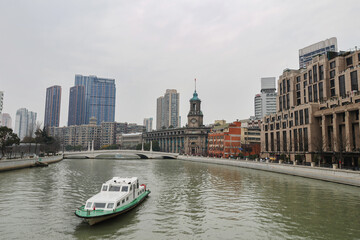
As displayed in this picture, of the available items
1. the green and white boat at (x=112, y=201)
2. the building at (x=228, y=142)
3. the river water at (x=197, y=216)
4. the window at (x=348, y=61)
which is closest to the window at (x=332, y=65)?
the window at (x=348, y=61)

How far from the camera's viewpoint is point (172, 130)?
199 meters

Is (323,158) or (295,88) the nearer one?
(323,158)

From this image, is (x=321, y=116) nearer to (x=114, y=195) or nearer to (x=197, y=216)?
(x=197, y=216)

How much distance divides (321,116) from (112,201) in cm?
6645

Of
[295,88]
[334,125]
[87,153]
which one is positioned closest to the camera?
[334,125]

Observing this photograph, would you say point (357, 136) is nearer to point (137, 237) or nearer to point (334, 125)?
point (334, 125)

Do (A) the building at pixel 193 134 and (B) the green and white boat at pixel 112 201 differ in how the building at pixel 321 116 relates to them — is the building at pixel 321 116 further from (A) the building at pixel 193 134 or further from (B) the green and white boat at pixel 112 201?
(A) the building at pixel 193 134

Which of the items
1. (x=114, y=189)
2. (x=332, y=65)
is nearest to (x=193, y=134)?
(x=332, y=65)

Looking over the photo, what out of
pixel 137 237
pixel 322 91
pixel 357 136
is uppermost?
pixel 322 91

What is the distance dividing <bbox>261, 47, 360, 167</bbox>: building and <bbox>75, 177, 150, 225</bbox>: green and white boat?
46.7 meters

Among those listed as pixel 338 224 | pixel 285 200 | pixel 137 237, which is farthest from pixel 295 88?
pixel 137 237

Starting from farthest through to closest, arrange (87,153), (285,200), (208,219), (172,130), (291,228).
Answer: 1. (172,130)
2. (87,153)
3. (285,200)
4. (208,219)
5. (291,228)

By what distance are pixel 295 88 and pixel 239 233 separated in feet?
285

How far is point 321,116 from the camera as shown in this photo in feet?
231
